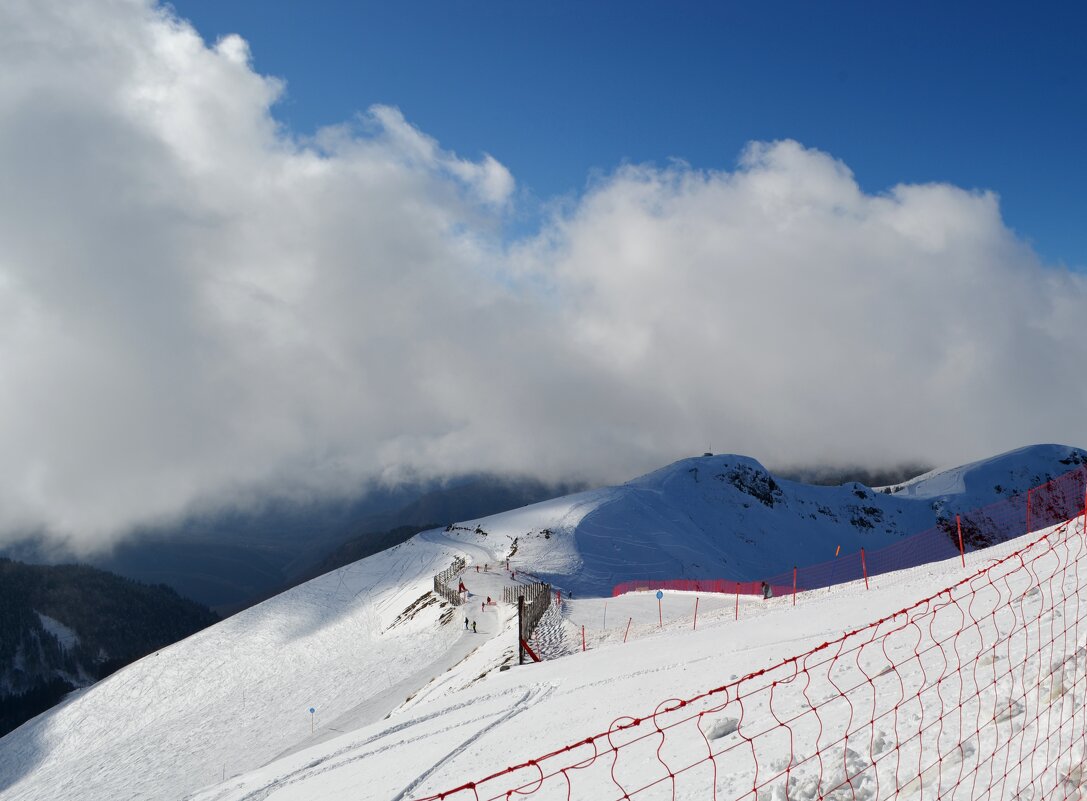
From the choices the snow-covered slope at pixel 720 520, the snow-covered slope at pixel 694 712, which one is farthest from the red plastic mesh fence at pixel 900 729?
Result: the snow-covered slope at pixel 720 520

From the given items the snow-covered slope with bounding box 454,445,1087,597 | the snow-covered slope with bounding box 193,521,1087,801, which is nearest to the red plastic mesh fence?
the snow-covered slope with bounding box 193,521,1087,801

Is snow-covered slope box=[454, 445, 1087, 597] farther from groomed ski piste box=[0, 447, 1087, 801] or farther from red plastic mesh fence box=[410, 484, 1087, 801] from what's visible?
red plastic mesh fence box=[410, 484, 1087, 801]

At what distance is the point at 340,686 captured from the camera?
3712cm

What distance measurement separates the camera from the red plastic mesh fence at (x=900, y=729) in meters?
6.37

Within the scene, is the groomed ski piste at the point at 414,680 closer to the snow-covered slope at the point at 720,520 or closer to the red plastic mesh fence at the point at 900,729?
the red plastic mesh fence at the point at 900,729

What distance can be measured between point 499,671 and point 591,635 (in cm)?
743

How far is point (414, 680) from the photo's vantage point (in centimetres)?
3234

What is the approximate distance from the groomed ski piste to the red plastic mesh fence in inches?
4.9

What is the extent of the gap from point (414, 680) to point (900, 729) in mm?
28305

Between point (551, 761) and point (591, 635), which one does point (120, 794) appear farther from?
point (551, 761)

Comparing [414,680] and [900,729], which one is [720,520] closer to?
[414,680]

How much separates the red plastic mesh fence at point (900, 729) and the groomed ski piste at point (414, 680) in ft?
0.41

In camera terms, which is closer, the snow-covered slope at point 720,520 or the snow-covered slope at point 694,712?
the snow-covered slope at point 694,712

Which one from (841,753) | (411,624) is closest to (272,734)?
(411,624)
